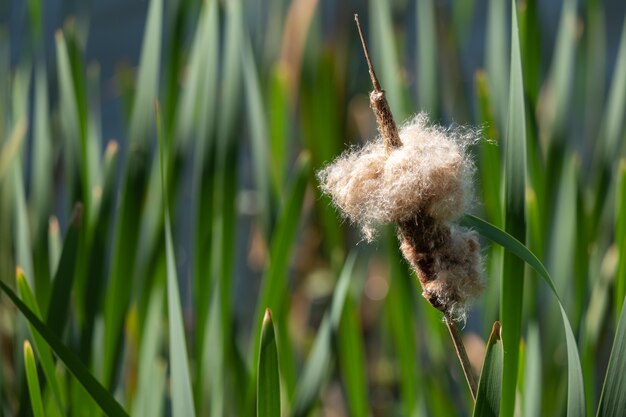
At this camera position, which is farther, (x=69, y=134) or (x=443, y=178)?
(x=69, y=134)

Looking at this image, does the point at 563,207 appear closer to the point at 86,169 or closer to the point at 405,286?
the point at 405,286

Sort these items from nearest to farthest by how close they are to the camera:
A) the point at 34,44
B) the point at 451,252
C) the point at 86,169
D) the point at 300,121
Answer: the point at 451,252 < the point at 86,169 < the point at 34,44 < the point at 300,121

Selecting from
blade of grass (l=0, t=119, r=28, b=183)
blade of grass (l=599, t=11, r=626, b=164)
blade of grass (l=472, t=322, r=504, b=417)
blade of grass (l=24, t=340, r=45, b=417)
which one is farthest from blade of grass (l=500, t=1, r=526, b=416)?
blade of grass (l=0, t=119, r=28, b=183)

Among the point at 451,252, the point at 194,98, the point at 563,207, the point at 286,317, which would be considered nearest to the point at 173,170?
the point at 194,98

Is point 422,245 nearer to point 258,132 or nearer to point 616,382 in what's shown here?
point 616,382

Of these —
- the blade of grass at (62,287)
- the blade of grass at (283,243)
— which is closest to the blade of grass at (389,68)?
the blade of grass at (283,243)

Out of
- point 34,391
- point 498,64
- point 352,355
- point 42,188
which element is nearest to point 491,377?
point 34,391

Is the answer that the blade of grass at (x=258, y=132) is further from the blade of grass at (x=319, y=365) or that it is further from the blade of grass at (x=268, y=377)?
the blade of grass at (x=268, y=377)
